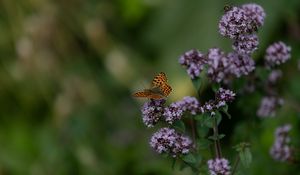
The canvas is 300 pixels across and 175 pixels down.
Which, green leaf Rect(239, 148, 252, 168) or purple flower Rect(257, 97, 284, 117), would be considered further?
purple flower Rect(257, 97, 284, 117)

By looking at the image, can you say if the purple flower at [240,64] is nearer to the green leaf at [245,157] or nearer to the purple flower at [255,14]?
the purple flower at [255,14]

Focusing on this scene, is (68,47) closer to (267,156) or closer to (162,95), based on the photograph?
(267,156)

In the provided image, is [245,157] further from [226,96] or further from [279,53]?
[279,53]

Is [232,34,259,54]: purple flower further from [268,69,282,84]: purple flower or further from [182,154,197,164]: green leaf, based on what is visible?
[268,69,282,84]: purple flower

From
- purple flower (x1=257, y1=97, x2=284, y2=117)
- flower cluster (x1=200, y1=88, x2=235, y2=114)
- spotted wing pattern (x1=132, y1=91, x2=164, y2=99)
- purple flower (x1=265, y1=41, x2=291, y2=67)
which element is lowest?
spotted wing pattern (x1=132, y1=91, x2=164, y2=99)

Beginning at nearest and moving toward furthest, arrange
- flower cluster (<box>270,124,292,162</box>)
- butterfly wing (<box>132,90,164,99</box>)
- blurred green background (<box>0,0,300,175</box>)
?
butterfly wing (<box>132,90,164,99</box>), flower cluster (<box>270,124,292,162</box>), blurred green background (<box>0,0,300,175</box>)

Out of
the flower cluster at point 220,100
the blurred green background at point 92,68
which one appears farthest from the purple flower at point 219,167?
the blurred green background at point 92,68

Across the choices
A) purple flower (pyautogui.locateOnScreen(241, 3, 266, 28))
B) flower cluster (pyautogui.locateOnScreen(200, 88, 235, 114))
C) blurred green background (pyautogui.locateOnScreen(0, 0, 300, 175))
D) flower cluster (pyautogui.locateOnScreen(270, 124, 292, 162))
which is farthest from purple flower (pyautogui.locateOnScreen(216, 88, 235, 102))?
blurred green background (pyautogui.locateOnScreen(0, 0, 300, 175))
